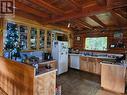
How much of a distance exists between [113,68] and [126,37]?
8.49ft

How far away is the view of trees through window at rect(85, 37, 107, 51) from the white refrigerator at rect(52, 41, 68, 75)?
75.6 inches

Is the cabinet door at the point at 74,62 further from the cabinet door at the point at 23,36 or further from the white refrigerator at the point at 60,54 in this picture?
the cabinet door at the point at 23,36

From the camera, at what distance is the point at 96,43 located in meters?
6.44

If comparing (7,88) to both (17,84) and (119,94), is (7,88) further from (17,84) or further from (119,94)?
(119,94)

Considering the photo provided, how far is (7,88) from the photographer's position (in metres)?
3.23

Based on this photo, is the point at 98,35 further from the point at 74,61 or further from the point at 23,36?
the point at 23,36

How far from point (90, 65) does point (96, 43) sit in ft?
4.94

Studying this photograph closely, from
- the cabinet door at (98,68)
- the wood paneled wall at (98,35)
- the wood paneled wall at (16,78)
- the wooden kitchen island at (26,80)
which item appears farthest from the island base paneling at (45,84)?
the wood paneled wall at (98,35)

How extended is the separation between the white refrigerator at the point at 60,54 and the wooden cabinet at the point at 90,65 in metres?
1.07

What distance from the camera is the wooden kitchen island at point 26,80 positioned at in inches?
91.8

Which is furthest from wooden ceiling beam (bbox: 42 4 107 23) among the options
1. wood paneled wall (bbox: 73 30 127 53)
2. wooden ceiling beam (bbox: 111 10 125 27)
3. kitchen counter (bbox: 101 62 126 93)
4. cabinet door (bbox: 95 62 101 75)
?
wood paneled wall (bbox: 73 30 127 53)

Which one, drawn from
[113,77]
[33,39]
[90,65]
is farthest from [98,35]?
[33,39]

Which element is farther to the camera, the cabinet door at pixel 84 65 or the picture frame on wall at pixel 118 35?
the cabinet door at pixel 84 65

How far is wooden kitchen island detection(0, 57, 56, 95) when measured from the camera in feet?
7.65
